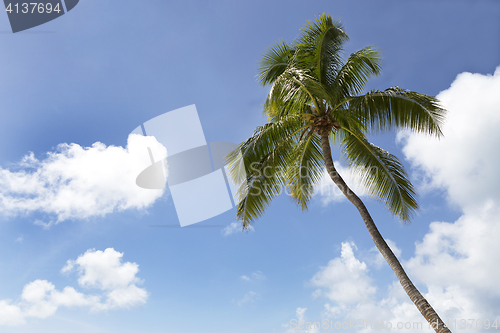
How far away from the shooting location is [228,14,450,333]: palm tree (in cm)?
959

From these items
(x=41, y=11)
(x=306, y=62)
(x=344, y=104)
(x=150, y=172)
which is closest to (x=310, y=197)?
(x=344, y=104)

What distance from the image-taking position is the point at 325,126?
1043 cm

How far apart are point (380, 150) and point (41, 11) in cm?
1069

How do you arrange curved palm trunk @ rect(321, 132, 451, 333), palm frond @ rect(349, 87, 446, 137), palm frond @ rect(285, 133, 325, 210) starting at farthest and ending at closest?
palm frond @ rect(285, 133, 325, 210) < palm frond @ rect(349, 87, 446, 137) < curved palm trunk @ rect(321, 132, 451, 333)

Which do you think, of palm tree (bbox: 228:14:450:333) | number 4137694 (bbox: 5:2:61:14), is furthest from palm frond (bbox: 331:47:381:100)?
number 4137694 (bbox: 5:2:61:14)

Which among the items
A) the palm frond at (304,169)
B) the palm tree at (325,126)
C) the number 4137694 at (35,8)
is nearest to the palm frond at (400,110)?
the palm tree at (325,126)

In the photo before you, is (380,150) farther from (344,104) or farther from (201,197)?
(201,197)

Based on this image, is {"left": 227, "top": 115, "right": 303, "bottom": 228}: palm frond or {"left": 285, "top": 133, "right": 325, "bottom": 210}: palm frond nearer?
{"left": 227, "top": 115, "right": 303, "bottom": 228}: palm frond

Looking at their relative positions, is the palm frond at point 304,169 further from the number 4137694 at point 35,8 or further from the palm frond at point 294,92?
the number 4137694 at point 35,8

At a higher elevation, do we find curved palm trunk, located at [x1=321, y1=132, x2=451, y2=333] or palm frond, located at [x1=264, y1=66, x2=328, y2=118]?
palm frond, located at [x1=264, y1=66, x2=328, y2=118]

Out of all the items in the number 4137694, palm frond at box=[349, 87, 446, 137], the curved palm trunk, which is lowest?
the curved palm trunk

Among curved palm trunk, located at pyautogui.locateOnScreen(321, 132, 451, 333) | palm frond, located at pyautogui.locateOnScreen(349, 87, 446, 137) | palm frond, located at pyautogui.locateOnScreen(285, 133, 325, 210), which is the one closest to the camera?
curved palm trunk, located at pyautogui.locateOnScreen(321, 132, 451, 333)

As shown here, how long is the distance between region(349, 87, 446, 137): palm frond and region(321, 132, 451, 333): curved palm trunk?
1336mm

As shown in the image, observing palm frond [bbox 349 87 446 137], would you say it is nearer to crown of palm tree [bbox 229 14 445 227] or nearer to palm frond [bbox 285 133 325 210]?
crown of palm tree [bbox 229 14 445 227]
